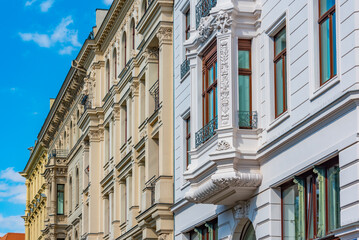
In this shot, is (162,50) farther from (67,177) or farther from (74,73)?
(67,177)

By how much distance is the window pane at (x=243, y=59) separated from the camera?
26406 mm

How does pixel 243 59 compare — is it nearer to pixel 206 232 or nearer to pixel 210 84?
pixel 210 84

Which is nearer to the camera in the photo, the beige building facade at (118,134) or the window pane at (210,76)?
the window pane at (210,76)

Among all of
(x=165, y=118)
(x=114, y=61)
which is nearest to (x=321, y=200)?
(x=165, y=118)

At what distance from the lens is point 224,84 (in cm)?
2603

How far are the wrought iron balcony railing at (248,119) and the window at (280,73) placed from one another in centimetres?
103

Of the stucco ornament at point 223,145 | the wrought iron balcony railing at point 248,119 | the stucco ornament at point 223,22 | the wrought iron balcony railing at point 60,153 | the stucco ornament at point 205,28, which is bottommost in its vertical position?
the stucco ornament at point 223,145

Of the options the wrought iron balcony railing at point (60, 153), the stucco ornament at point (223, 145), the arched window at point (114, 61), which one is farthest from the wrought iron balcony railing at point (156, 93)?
the wrought iron balcony railing at point (60, 153)

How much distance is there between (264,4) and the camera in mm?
26172

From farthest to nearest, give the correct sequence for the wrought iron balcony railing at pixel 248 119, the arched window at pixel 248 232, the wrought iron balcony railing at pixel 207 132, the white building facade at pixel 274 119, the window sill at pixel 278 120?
A: the wrought iron balcony railing at pixel 207 132
the arched window at pixel 248 232
the wrought iron balcony railing at pixel 248 119
the window sill at pixel 278 120
the white building facade at pixel 274 119

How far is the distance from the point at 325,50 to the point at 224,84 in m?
4.89

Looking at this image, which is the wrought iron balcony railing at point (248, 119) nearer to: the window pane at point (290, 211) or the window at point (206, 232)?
the window pane at point (290, 211)

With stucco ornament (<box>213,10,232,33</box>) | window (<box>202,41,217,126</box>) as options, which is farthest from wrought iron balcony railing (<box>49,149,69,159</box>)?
stucco ornament (<box>213,10,232,33</box>)

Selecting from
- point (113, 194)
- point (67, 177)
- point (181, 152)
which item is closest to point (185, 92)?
point (181, 152)
